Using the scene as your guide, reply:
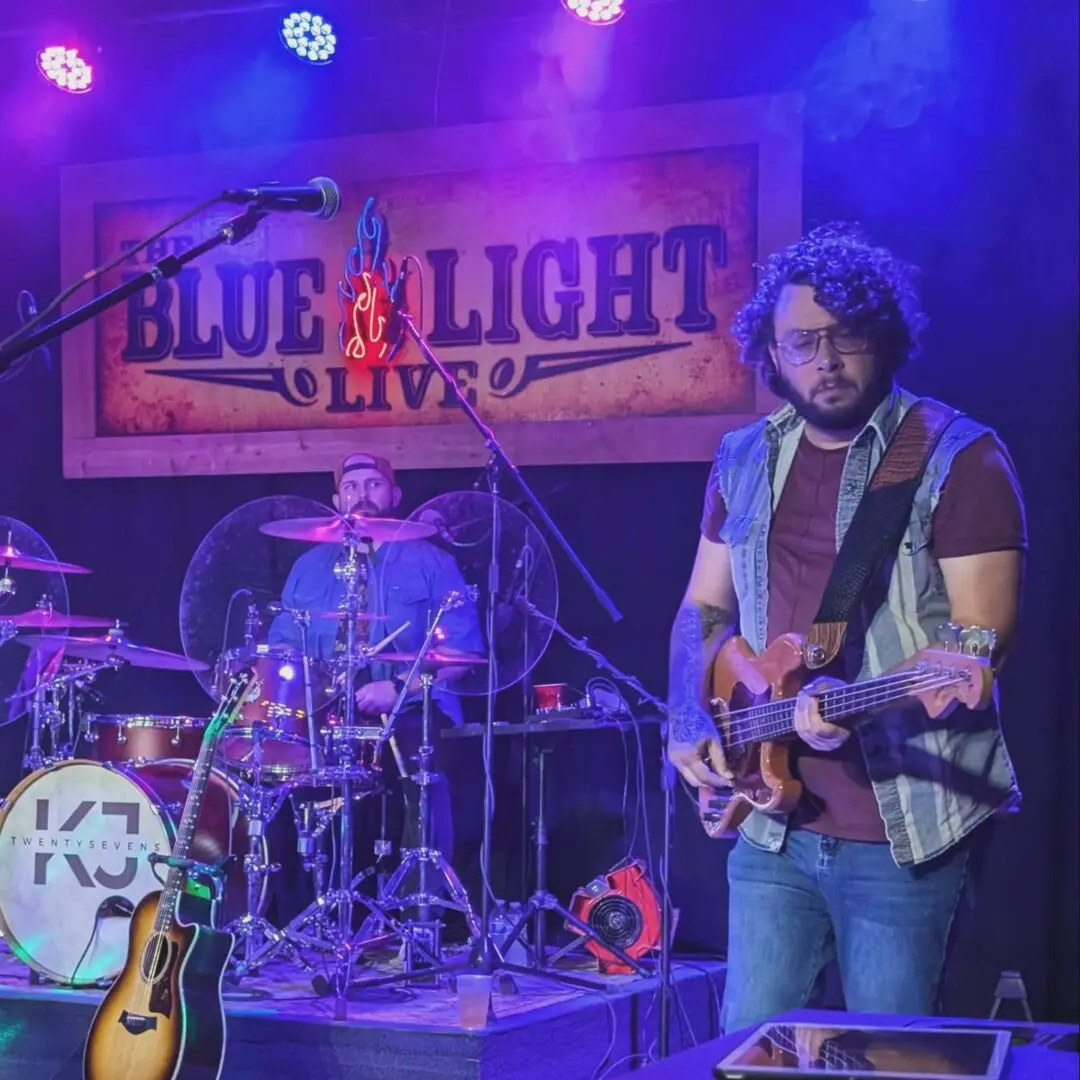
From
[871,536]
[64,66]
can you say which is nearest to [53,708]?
[64,66]

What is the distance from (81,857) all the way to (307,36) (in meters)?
2.96

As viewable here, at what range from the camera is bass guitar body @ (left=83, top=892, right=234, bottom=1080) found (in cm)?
371

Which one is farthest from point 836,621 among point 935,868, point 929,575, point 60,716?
point 60,716

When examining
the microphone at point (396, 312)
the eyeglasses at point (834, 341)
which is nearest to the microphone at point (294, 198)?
the eyeglasses at point (834, 341)

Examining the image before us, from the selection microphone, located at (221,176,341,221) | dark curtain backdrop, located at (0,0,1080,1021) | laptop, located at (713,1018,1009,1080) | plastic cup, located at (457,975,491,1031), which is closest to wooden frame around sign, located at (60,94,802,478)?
dark curtain backdrop, located at (0,0,1080,1021)

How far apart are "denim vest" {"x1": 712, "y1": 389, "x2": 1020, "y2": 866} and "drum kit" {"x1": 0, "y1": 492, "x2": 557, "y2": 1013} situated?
1.69 m

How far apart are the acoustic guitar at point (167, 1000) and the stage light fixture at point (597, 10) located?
9.84ft

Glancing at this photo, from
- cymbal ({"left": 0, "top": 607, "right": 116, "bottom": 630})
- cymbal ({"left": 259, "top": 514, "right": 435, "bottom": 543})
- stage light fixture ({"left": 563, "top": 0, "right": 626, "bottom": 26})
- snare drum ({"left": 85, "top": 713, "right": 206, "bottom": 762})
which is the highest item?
stage light fixture ({"left": 563, "top": 0, "right": 626, "bottom": 26})

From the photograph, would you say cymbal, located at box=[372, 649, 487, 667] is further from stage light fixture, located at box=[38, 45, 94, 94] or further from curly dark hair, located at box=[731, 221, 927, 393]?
stage light fixture, located at box=[38, 45, 94, 94]

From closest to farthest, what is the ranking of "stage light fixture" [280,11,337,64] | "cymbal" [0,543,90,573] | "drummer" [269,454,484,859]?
"drummer" [269,454,484,859] → "cymbal" [0,543,90,573] → "stage light fixture" [280,11,337,64]

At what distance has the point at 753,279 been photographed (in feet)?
17.2

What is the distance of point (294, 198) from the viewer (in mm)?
3230

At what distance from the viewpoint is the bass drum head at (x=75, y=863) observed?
4.45 m

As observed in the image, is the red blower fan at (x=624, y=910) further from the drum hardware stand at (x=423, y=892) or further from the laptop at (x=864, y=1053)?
the laptop at (x=864, y=1053)
